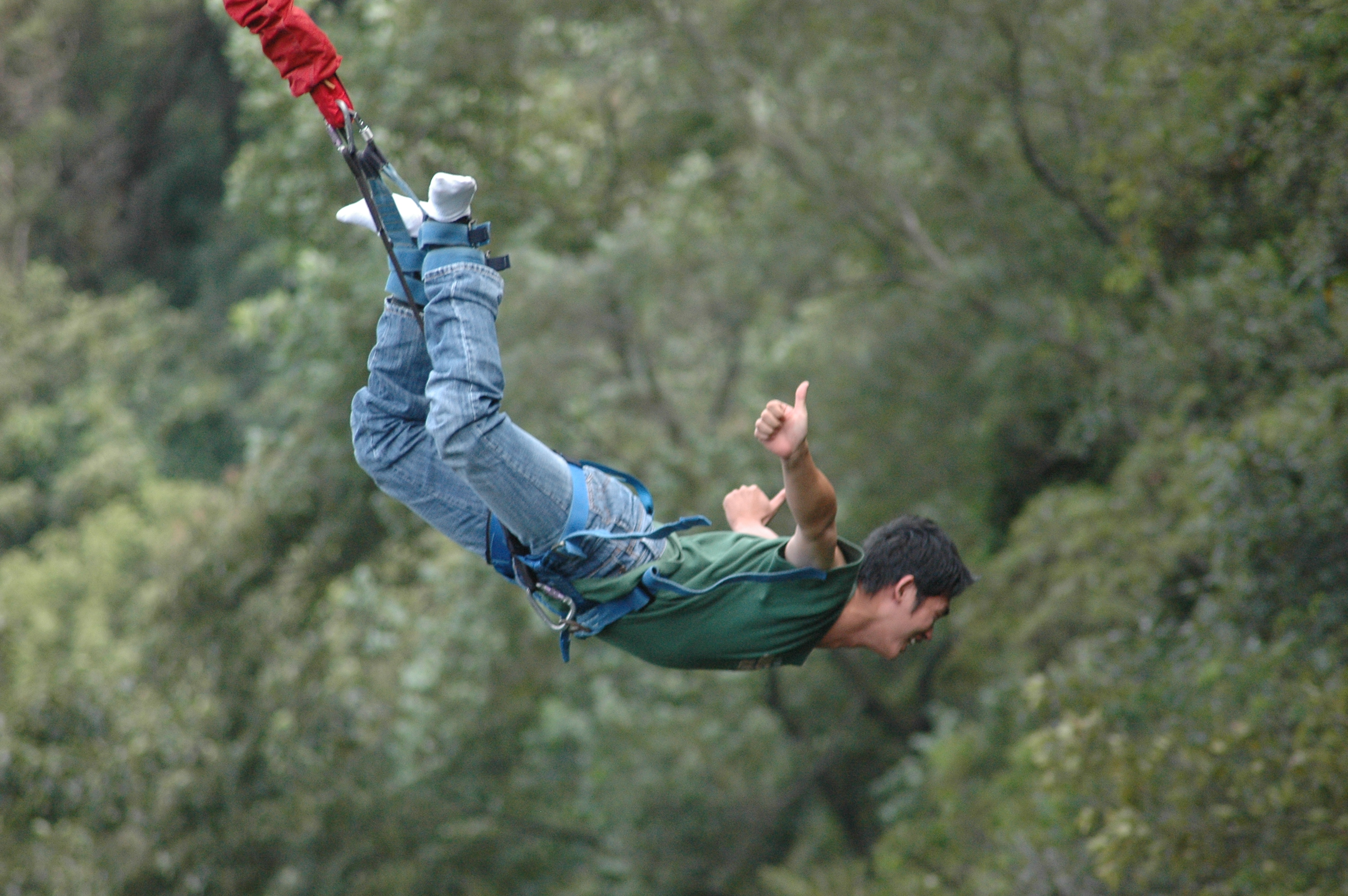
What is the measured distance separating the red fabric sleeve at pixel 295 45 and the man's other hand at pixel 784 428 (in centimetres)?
99

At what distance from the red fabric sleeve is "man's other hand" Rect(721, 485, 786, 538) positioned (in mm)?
1177

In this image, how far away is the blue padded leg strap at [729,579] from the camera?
8.13 ft

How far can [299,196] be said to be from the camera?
8.61m

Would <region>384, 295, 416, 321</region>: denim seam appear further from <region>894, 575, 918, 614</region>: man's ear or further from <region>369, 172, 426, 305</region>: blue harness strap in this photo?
<region>894, 575, 918, 614</region>: man's ear

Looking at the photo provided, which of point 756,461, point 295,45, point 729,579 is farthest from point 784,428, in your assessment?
point 756,461

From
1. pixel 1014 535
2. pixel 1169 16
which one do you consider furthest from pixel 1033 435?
pixel 1169 16

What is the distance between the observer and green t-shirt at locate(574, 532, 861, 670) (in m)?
2.52

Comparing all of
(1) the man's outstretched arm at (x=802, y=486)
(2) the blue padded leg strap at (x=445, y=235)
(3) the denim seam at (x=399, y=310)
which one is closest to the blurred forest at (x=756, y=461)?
(1) the man's outstretched arm at (x=802, y=486)

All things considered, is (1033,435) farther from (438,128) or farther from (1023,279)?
(438,128)

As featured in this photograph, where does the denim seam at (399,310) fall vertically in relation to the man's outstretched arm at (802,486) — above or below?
above

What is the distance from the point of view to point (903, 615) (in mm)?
2619

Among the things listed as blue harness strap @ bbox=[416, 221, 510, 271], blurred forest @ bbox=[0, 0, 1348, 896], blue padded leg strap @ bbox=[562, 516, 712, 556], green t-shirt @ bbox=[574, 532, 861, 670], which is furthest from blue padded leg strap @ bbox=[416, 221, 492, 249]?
blurred forest @ bbox=[0, 0, 1348, 896]

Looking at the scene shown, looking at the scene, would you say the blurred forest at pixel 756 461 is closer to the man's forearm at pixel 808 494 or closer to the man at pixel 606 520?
the man at pixel 606 520

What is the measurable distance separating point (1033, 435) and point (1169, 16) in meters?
3.70
